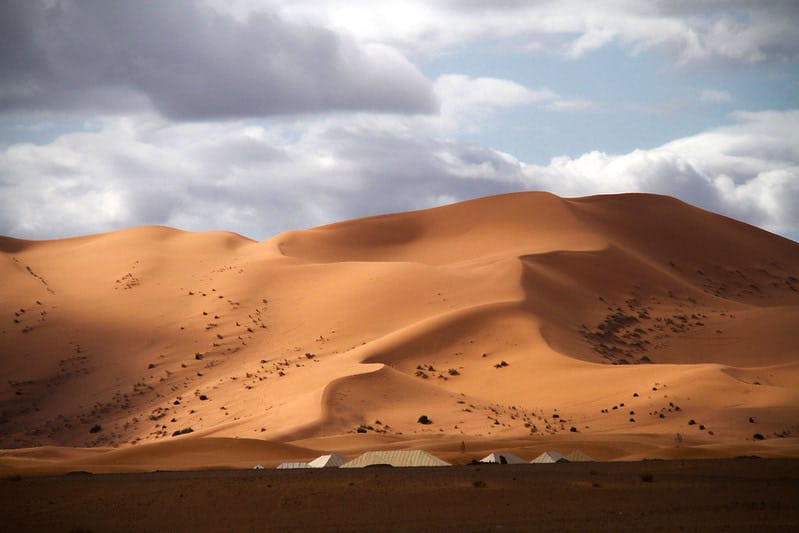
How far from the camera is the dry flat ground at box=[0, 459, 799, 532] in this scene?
22266 mm

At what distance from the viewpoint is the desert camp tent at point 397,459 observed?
32.6 meters

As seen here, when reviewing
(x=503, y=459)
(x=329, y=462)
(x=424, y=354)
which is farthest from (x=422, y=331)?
(x=329, y=462)

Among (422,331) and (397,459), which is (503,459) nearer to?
(397,459)

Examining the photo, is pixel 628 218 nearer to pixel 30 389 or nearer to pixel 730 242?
pixel 730 242

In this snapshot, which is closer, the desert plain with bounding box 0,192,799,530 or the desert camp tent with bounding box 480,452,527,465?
the desert plain with bounding box 0,192,799,530

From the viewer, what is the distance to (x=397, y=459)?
33.1 meters

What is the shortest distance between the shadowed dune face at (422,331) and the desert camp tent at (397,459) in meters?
10.0

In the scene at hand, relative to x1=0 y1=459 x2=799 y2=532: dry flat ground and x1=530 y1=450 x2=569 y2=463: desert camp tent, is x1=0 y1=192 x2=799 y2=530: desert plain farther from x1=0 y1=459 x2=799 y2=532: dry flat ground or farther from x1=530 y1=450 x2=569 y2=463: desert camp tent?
x1=530 y1=450 x2=569 y2=463: desert camp tent

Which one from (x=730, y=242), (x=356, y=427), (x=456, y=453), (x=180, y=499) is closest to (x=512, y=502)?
→ (x=180, y=499)

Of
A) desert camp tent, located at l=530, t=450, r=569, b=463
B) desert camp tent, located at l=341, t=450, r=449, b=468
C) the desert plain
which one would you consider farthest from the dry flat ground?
desert camp tent, located at l=530, t=450, r=569, b=463

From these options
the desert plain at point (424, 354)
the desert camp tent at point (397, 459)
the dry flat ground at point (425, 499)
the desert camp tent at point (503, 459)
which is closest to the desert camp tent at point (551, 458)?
the desert camp tent at point (503, 459)

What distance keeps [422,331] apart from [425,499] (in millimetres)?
36948

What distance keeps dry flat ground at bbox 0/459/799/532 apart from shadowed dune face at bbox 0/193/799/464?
11.3 meters

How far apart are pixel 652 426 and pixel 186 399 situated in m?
25.0
